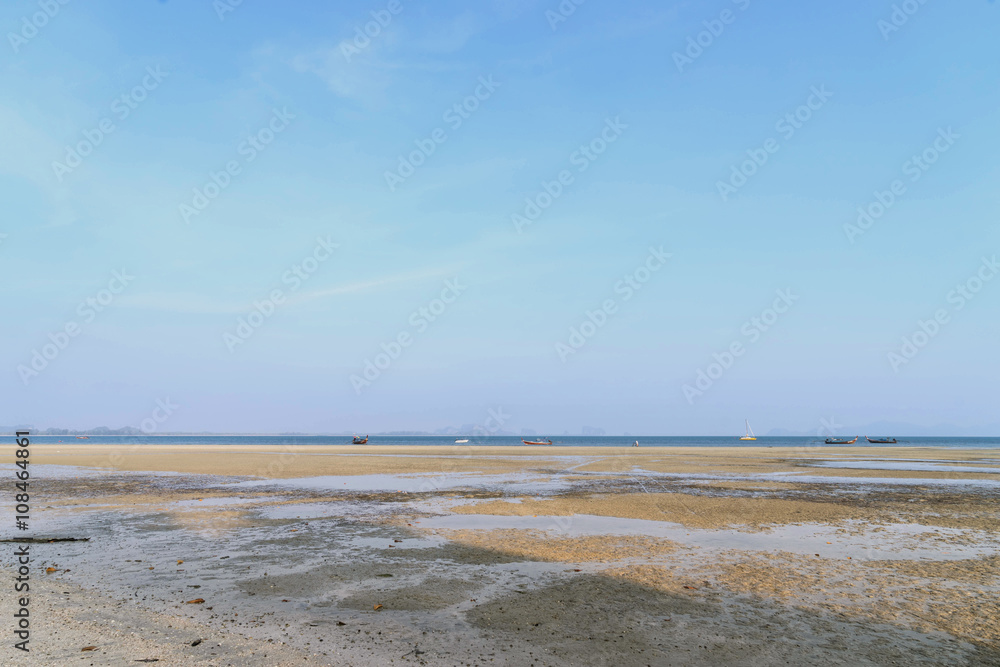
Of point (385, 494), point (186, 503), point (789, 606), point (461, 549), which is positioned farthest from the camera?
point (385, 494)

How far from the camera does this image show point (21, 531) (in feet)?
52.7

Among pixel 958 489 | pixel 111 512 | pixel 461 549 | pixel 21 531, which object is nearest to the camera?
pixel 461 549

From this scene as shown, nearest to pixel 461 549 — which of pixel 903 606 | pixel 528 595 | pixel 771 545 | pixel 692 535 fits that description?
pixel 528 595

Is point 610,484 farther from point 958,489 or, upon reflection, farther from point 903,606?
point 903,606

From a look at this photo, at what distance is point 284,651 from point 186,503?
17530 mm

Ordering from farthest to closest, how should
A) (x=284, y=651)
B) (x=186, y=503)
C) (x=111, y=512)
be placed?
(x=186, y=503), (x=111, y=512), (x=284, y=651)

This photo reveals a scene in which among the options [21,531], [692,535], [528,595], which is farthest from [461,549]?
[21,531]

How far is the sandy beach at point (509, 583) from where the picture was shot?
7.95m

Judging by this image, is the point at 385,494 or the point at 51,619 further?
the point at 385,494

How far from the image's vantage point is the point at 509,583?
11.3 m

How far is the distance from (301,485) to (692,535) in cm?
2092

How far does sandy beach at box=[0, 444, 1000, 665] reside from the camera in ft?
26.1

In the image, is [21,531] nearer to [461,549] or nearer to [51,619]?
[51,619]

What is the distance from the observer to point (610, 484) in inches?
1246
